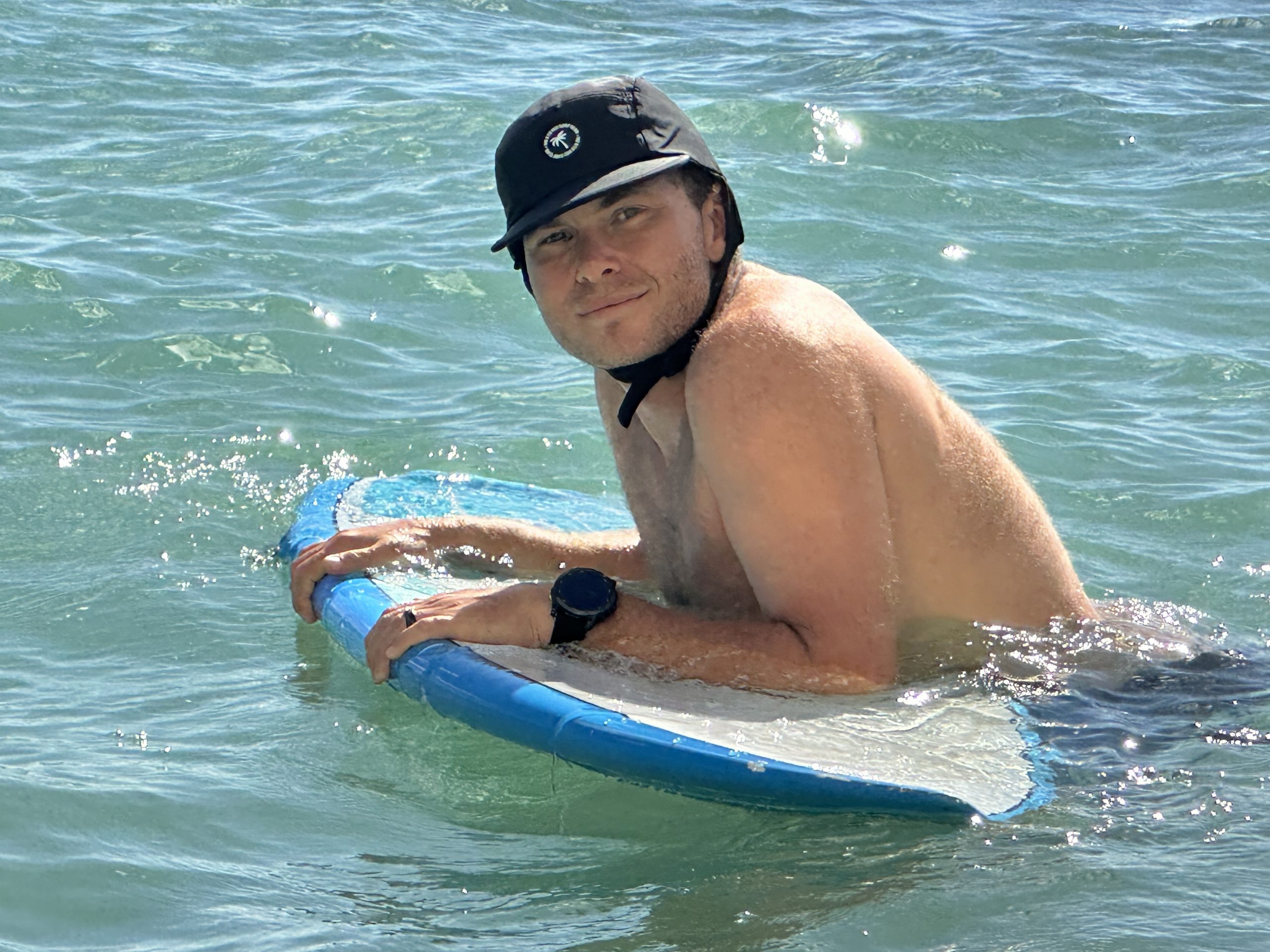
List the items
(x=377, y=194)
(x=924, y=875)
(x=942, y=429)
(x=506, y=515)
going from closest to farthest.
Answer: (x=924, y=875)
(x=942, y=429)
(x=506, y=515)
(x=377, y=194)

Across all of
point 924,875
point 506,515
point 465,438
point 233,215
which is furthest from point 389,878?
point 233,215

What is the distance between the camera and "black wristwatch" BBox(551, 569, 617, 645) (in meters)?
3.73

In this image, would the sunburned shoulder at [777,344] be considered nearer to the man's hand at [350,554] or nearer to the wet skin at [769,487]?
the wet skin at [769,487]

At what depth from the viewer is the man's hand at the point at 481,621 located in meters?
3.83

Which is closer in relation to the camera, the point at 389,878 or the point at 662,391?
the point at 389,878

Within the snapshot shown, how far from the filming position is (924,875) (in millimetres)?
3207

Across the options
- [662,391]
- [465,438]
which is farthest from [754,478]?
[465,438]

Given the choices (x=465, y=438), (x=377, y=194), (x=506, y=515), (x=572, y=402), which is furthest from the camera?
(x=377, y=194)

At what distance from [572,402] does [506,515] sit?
1.71 meters

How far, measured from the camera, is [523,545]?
4.64 m

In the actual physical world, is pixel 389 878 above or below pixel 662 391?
below

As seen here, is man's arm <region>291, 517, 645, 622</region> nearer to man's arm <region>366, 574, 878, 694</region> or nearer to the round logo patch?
man's arm <region>366, 574, 878, 694</region>

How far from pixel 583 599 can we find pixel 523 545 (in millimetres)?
926

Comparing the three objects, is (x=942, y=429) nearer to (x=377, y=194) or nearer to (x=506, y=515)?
(x=506, y=515)
